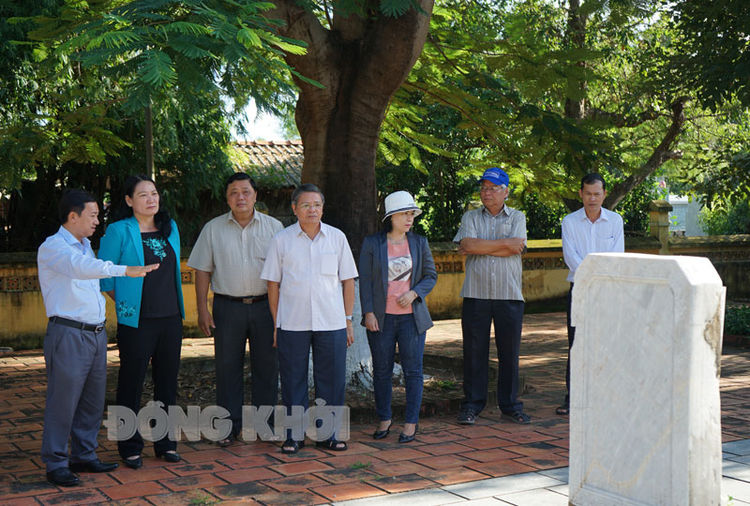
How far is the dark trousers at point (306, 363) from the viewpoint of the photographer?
19.7 feet

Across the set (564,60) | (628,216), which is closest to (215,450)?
(564,60)

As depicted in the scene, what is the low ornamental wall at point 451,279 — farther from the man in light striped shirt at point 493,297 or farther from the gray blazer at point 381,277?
the gray blazer at point 381,277

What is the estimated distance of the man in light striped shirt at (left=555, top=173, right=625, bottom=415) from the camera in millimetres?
7023

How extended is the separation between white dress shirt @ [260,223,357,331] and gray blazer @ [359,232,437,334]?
0.99 feet

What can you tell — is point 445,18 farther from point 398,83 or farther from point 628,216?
point 628,216

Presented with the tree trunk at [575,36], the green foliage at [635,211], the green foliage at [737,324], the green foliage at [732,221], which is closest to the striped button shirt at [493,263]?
the green foliage at [737,324]

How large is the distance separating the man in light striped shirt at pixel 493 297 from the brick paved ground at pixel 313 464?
0.24m

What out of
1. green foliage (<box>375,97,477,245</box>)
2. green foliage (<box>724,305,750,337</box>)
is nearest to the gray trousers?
green foliage (<box>724,305,750,337</box>)

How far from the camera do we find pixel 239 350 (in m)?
6.26

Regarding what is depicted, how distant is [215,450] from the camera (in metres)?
5.98

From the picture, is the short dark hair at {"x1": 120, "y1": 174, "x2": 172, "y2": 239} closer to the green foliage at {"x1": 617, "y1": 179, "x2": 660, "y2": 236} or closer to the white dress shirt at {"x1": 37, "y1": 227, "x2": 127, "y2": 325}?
the white dress shirt at {"x1": 37, "y1": 227, "x2": 127, "y2": 325}

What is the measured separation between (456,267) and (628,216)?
6.14 meters

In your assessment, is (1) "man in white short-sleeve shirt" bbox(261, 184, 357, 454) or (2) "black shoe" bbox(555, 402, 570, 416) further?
(2) "black shoe" bbox(555, 402, 570, 416)

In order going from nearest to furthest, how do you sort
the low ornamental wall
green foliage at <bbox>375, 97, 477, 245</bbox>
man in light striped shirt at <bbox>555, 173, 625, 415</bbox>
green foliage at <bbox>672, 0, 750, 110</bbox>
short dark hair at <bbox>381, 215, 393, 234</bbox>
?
short dark hair at <bbox>381, 215, 393, 234</bbox>, man in light striped shirt at <bbox>555, 173, 625, 415</bbox>, green foliage at <bbox>672, 0, 750, 110</bbox>, the low ornamental wall, green foliage at <bbox>375, 97, 477, 245</bbox>
